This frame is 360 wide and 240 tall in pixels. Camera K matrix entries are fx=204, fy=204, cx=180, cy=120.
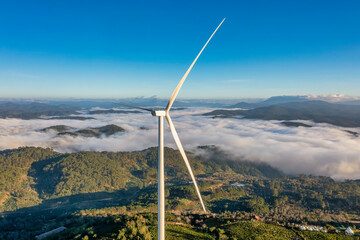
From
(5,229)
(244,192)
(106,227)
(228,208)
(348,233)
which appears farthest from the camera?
(244,192)

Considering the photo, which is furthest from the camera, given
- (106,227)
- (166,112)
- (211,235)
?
(106,227)

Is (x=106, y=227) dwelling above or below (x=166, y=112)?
below

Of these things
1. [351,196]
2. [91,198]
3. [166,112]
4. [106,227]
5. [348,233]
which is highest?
[166,112]

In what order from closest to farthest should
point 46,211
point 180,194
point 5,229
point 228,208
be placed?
point 5,229 < point 228,208 < point 46,211 < point 180,194

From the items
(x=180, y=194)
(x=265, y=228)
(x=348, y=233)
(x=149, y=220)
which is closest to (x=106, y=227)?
(x=149, y=220)

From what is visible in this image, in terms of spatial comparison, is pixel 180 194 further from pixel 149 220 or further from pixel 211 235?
pixel 211 235

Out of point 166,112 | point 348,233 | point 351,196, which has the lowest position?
point 351,196

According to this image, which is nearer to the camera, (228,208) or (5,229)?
(5,229)

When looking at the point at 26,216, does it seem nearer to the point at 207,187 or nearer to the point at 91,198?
the point at 91,198

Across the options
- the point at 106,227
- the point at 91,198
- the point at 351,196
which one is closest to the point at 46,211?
the point at 91,198
